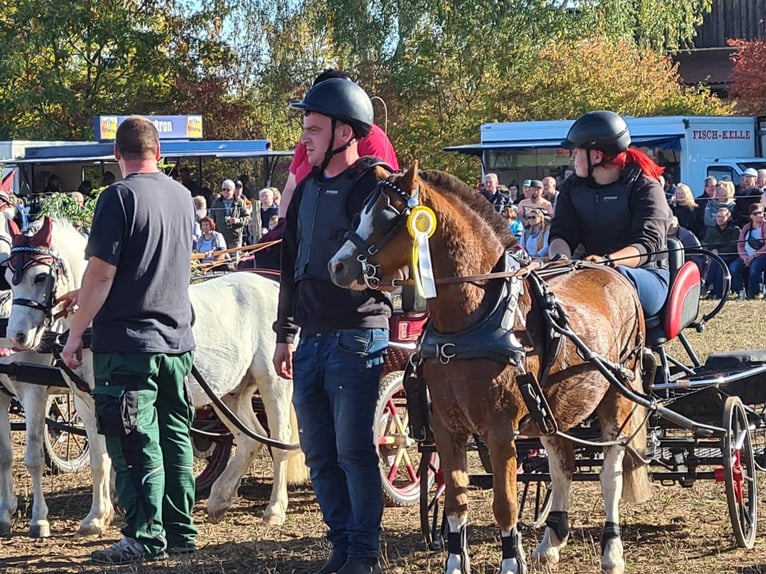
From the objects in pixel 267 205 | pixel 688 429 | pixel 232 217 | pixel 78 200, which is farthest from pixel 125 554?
pixel 232 217

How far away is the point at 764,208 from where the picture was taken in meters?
17.6

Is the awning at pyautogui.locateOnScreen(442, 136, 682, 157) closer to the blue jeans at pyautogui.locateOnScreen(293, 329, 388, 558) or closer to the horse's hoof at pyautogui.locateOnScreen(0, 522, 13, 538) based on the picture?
the horse's hoof at pyautogui.locateOnScreen(0, 522, 13, 538)

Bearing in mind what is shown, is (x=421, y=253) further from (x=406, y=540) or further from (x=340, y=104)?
(x=406, y=540)

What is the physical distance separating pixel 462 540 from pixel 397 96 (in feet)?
97.5

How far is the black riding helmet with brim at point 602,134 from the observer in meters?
6.54

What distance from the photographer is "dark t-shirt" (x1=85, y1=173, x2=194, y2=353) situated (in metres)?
5.99

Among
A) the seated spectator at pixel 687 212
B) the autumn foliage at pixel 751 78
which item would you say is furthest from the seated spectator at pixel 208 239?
the autumn foliage at pixel 751 78

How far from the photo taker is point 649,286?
21.5ft

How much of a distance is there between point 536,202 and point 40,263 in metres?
11.6

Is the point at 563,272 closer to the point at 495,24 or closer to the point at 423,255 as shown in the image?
the point at 423,255

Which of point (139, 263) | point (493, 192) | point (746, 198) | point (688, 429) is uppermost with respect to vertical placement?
point (493, 192)

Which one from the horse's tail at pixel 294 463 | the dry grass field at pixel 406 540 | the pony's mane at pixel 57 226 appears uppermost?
the pony's mane at pixel 57 226

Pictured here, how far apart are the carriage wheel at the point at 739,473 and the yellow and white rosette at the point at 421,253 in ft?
6.95

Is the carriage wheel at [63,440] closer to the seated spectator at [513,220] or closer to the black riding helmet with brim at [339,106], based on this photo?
the black riding helmet with brim at [339,106]
